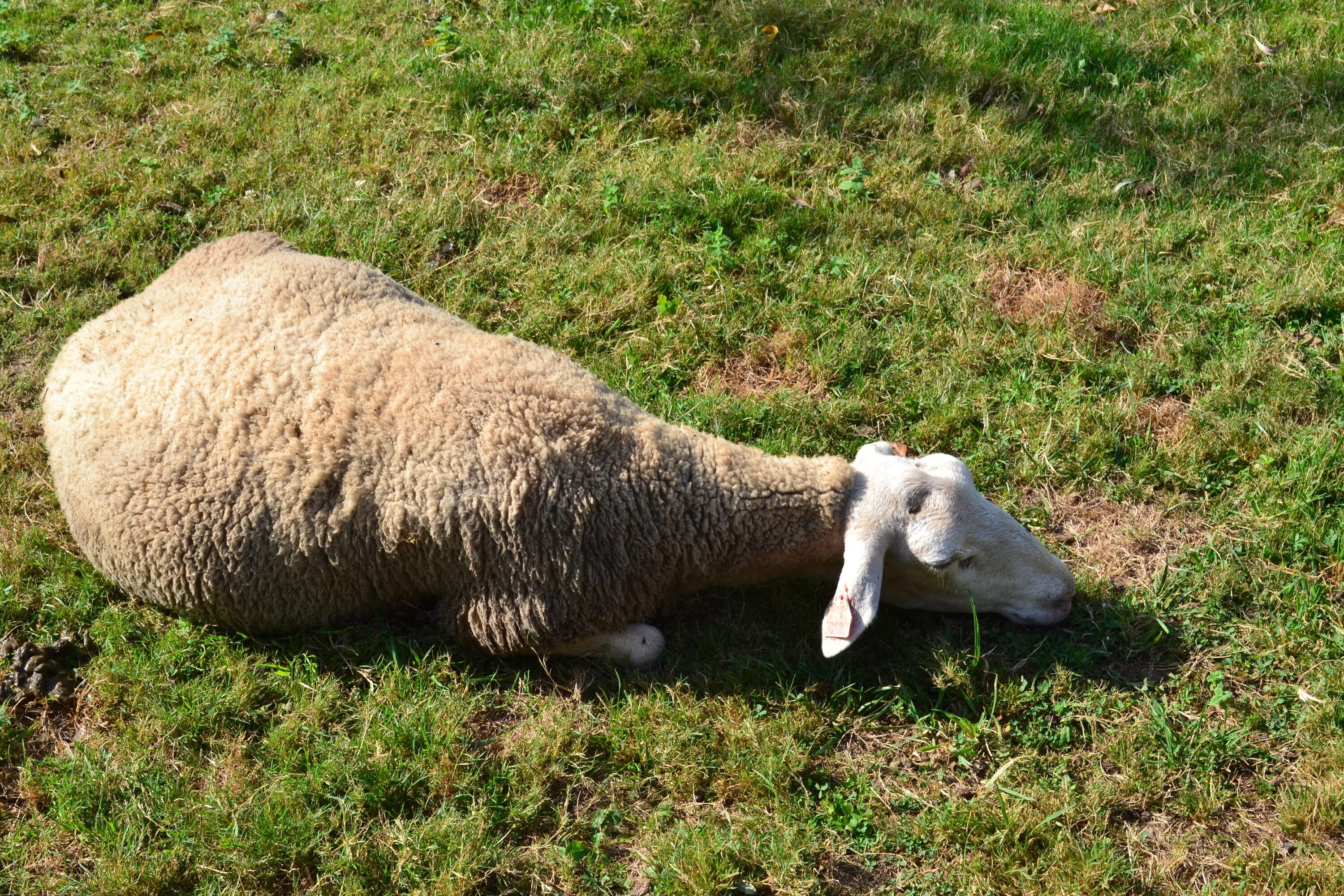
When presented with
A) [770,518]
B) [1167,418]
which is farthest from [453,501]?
[1167,418]

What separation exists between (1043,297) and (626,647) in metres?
2.85

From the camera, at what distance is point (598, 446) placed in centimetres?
398

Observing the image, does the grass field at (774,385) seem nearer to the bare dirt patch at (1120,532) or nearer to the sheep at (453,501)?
the bare dirt patch at (1120,532)

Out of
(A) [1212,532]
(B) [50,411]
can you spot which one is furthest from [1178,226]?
(B) [50,411]

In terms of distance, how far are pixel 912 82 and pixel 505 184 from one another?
255cm

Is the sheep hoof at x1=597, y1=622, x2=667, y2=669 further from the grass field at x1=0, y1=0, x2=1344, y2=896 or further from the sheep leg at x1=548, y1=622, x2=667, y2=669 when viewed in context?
the grass field at x1=0, y1=0, x2=1344, y2=896

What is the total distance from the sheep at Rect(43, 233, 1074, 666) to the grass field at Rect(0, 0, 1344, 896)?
0.21 metres

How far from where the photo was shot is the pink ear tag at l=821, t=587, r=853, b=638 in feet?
12.0

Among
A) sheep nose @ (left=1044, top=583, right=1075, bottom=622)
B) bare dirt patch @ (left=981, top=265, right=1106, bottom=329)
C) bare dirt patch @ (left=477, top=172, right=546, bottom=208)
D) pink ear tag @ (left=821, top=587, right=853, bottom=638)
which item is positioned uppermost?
bare dirt patch @ (left=477, top=172, right=546, bottom=208)

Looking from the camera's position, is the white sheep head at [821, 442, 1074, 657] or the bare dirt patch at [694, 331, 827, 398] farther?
the bare dirt patch at [694, 331, 827, 398]

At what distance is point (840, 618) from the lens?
12.1 ft

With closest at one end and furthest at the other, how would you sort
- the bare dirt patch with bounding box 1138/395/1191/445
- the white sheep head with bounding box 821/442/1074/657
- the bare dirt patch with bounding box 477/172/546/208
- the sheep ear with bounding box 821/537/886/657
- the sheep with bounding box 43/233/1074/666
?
the sheep ear with bounding box 821/537/886/657 < the sheep with bounding box 43/233/1074/666 < the white sheep head with bounding box 821/442/1074/657 < the bare dirt patch with bounding box 1138/395/1191/445 < the bare dirt patch with bounding box 477/172/546/208

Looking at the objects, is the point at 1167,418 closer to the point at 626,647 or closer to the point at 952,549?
the point at 952,549

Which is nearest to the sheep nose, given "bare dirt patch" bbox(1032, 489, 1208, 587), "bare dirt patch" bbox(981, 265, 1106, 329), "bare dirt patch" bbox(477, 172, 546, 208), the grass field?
the grass field
